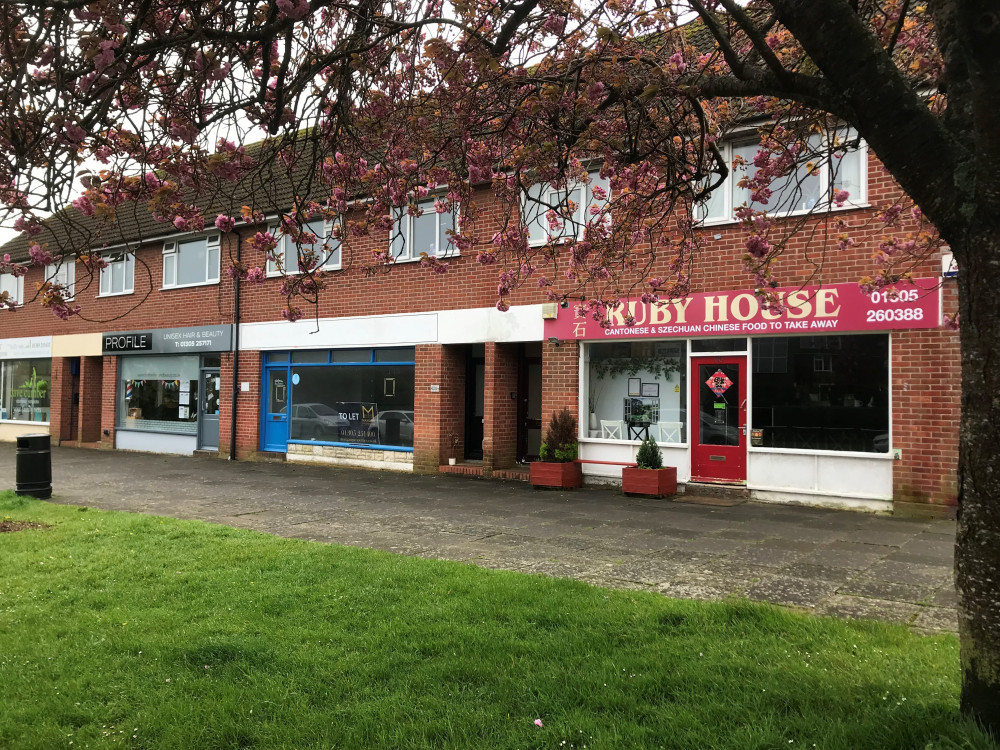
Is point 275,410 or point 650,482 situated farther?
point 275,410

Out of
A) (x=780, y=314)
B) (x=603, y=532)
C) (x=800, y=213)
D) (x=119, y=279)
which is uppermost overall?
(x=119, y=279)

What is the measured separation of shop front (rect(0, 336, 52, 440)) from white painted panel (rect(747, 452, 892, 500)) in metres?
22.2

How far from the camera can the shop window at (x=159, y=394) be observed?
20359 millimetres

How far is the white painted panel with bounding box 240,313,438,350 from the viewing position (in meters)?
15.6

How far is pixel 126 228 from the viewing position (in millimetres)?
20188

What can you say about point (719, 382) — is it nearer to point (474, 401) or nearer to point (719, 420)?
point (719, 420)

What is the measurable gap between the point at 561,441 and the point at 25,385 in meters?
20.9

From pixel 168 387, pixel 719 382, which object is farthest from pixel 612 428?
pixel 168 387

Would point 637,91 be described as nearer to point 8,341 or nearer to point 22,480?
point 22,480

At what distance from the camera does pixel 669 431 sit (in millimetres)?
12773

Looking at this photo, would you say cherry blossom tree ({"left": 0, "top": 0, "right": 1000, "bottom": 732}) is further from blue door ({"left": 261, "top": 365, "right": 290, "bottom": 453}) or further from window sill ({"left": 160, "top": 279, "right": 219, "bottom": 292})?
window sill ({"left": 160, "top": 279, "right": 219, "bottom": 292})

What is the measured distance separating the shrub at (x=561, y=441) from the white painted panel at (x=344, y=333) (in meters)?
3.50

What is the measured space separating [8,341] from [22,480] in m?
17.2

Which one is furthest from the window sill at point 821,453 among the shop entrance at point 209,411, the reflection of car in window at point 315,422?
the shop entrance at point 209,411
